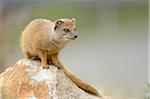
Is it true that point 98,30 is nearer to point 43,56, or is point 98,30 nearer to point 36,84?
point 43,56

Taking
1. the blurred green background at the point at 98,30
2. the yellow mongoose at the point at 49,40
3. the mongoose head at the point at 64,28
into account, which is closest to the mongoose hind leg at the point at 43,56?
the yellow mongoose at the point at 49,40

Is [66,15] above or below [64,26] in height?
below

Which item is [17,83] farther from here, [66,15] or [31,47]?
[66,15]

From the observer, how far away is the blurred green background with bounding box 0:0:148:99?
18.3ft

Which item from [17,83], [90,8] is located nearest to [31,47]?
[17,83]

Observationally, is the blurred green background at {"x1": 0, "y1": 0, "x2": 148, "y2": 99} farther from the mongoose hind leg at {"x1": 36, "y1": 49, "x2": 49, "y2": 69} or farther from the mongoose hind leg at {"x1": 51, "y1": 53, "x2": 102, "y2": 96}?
the mongoose hind leg at {"x1": 36, "y1": 49, "x2": 49, "y2": 69}

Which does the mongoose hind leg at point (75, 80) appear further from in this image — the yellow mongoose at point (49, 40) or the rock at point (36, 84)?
the rock at point (36, 84)

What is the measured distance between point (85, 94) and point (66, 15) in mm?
1939

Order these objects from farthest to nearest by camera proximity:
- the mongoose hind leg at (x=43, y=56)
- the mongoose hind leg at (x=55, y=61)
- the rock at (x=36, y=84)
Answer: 1. the mongoose hind leg at (x=55, y=61)
2. the mongoose hind leg at (x=43, y=56)
3. the rock at (x=36, y=84)

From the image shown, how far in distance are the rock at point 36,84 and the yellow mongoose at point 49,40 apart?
0.38 ft

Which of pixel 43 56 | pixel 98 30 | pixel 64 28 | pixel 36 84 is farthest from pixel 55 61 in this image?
pixel 98 30

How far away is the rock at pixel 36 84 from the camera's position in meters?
3.51

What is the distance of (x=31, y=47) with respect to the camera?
384 centimetres

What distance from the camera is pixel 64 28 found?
378 centimetres
